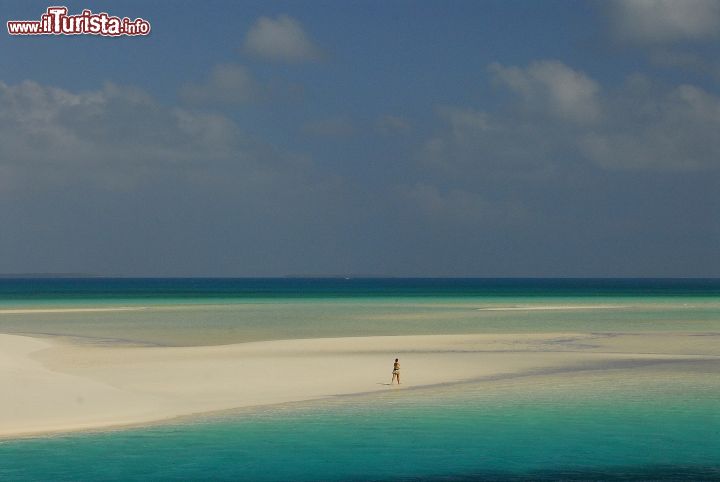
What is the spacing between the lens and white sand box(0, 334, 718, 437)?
2433 centimetres

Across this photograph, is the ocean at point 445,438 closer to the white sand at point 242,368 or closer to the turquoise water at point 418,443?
the turquoise water at point 418,443

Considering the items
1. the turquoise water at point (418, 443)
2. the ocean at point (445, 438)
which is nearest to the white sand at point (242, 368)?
the ocean at point (445, 438)

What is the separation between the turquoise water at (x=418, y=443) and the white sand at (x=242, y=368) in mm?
2051

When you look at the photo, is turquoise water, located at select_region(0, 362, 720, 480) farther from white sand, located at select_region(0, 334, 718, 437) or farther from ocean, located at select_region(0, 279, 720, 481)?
white sand, located at select_region(0, 334, 718, 437)

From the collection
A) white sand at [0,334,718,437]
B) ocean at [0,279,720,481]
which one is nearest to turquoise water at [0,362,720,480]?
ocean at [0,279,720,481]

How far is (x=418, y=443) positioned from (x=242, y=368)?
14237mm

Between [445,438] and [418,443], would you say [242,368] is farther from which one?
[418,443]

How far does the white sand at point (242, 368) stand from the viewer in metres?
24.3

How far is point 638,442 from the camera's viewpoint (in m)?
20.5

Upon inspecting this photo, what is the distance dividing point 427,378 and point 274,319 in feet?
133

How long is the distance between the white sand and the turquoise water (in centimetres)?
205

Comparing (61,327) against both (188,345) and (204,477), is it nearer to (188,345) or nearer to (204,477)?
(188,345)

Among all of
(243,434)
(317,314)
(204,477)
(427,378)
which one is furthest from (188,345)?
(317,314)

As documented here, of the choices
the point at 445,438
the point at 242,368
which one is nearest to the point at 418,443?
the point at 445,438
